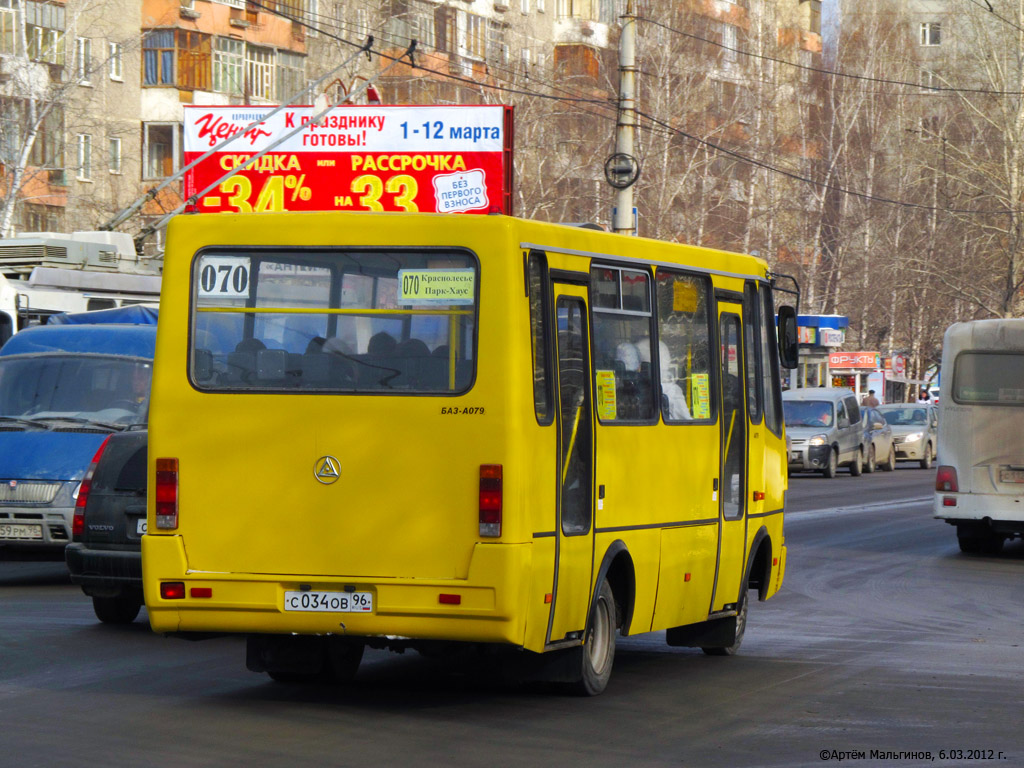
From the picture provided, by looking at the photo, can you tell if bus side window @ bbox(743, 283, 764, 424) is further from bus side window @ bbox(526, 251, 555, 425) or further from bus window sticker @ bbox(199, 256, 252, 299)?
bus window sticker @ bbox(199, 256, 252, 299)

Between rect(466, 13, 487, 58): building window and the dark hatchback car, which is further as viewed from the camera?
rect(466, 13, 487, 58): building window

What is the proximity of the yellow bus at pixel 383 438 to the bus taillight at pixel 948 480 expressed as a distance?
11557 millimetres

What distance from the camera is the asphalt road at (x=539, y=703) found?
25.9ft

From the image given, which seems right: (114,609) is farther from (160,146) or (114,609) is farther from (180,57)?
(160,146)

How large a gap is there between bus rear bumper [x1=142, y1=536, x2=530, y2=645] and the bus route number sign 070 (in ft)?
0.05

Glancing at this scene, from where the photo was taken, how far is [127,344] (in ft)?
52.7

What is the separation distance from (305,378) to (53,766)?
2.25 meters

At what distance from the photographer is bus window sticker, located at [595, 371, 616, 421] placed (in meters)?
9.51

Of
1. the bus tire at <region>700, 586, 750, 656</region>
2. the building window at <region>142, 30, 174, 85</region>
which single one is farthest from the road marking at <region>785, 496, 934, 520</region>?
the building window at <region>142, 30, 174, 85</region>

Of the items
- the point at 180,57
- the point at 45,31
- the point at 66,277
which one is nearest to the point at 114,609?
the point at 66,277

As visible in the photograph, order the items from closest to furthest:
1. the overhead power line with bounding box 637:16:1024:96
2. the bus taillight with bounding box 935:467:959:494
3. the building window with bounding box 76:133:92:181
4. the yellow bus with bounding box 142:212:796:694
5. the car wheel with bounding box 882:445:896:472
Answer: the yellow bus with bounding box 142:212:796:694 < the bus taillight with bounding box 935:467:959:494 < the car wheel with bounding box 882:445:896:472 < the building window with bounding box 76:133:92:181 < the overhead power line with bounding box 637:16:1024:96

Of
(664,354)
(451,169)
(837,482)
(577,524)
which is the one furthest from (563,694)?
(837,482)

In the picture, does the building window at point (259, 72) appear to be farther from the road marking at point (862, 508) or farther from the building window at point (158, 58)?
the road marking at point (862, 508)

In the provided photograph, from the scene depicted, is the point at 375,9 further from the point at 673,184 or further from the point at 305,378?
the point at 305,378
